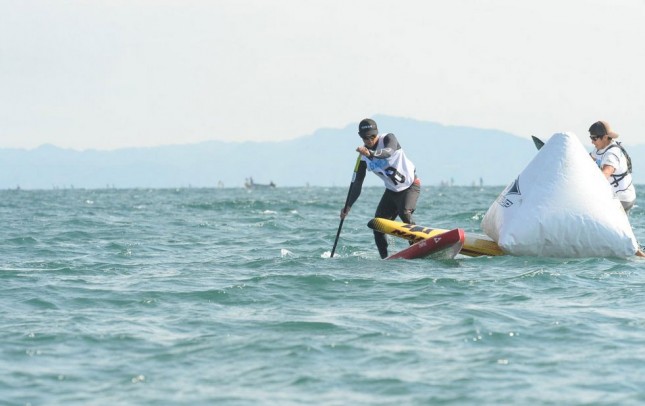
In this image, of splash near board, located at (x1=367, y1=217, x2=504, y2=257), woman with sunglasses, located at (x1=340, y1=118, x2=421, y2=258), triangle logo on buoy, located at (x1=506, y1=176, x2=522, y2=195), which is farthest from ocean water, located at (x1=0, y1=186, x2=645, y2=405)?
triangle logo on buoy, located at (x1=506, y1=176, x2=522, y2=195)

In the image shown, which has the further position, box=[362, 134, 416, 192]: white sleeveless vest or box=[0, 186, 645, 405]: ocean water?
box=[362, 134, 416, 192]: white sleeveless vest

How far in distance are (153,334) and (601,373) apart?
3.79 metres

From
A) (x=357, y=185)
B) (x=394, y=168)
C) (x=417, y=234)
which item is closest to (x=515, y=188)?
(x=417, y=234)

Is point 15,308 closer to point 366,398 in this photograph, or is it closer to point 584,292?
point 366,398

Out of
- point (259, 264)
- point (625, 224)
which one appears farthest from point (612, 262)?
point (259, 264)

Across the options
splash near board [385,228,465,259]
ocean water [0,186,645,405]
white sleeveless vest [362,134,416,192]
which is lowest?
ocean water [0,186,645,405]

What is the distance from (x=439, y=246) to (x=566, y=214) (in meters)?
1.73

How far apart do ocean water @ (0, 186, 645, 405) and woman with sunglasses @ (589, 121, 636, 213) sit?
1.57 m

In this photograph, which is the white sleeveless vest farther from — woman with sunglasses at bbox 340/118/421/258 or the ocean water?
the ocean water

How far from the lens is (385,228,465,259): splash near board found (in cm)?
1405

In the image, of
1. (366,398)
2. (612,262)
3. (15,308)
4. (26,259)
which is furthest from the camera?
(26,259)

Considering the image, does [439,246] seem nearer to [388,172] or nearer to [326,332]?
[388,172]

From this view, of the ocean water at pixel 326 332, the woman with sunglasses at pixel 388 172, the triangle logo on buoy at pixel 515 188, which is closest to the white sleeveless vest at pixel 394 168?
the woman with sunglasses at pixel 388 172

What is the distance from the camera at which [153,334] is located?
9.12 metres
